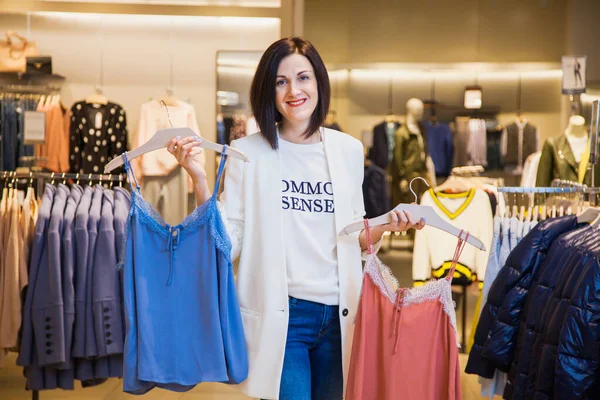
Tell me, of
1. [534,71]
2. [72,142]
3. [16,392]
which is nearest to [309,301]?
[16,392]

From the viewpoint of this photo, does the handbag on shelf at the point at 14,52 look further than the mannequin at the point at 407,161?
No

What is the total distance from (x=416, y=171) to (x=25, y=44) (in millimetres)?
4127

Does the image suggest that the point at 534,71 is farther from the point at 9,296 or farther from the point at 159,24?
the point at 9,296

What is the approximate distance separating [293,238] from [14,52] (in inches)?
178

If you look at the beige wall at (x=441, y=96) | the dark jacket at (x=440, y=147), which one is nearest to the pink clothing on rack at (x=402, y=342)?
the dark jacket at (x=440, y=147)

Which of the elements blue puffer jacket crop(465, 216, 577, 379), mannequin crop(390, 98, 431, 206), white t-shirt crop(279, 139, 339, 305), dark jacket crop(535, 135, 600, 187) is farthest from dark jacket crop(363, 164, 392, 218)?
white t-shirt crop(279, 139, 339, 305)

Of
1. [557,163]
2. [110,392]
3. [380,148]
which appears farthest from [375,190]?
[110,392]

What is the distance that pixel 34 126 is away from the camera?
12.4 ft

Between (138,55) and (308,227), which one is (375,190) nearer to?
(138,55)

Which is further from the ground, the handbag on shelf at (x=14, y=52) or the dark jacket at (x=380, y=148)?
the handbag on shelf at (x=14, y=52)

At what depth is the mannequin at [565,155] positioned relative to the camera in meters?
4.92

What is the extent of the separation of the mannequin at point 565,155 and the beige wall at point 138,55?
104 inches

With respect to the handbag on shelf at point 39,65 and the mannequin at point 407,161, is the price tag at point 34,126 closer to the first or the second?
the handbag on shelf at point 39,65

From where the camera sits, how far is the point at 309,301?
2.11 meters
